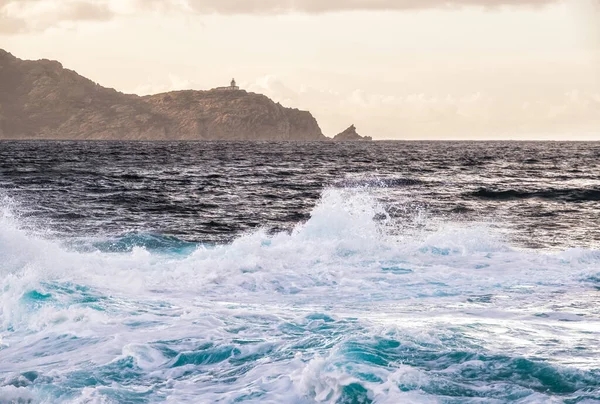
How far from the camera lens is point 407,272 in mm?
13773

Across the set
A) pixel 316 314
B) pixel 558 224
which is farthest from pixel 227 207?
pixel 316 314

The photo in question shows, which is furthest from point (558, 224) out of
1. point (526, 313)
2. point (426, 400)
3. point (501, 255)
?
point (426, 400)

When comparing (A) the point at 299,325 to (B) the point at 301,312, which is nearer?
(A) the point at 299,325

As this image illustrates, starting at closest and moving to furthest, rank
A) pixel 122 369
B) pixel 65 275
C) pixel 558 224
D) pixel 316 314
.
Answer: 1. pixel 122 369
2. pixel 316 314
3. pixel 65 275
4. pixel 558 224

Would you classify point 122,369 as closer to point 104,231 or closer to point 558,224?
point 104,231

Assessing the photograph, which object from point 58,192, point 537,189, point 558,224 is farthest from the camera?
point 537,189

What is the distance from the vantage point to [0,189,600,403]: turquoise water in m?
7.26

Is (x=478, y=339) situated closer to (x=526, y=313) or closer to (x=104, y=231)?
(x=526, y=313)

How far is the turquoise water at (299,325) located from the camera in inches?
286

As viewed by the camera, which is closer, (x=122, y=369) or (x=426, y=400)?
(x=426, y=400)

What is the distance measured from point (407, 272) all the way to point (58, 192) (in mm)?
22748

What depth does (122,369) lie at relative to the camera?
7871 millimetres

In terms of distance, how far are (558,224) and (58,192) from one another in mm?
22051

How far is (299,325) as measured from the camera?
9547 millimetres
